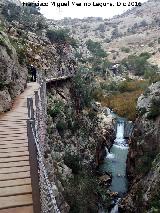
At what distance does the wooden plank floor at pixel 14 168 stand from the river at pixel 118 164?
16089 millimetres

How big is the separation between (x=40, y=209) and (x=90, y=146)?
2485 centimetres

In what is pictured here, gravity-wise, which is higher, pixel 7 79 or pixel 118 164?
pixel 7 79

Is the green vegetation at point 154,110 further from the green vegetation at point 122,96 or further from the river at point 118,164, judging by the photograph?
the green vegetation at point 122,96

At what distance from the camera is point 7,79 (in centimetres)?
1720

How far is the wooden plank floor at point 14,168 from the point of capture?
729cm

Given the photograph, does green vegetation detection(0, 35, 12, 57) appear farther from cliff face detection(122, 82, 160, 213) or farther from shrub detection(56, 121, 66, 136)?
cliff face detection(122, 82, 160, 213)

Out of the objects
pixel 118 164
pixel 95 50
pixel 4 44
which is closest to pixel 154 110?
pixel 118 164

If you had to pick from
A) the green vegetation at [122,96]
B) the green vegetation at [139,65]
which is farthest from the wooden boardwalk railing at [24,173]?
the green vegetation at [139,65]

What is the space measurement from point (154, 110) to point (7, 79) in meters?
14.5

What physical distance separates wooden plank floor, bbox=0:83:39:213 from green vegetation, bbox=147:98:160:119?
16.9m

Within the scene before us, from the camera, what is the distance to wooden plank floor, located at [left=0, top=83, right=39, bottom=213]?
729 centimetres

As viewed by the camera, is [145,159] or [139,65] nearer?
[145,159]

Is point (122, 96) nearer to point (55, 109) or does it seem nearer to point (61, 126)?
Result: point (55, 109)

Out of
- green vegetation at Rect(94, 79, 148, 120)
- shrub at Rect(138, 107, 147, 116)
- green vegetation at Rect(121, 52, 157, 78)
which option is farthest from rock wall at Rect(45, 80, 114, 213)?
green vegetation at Rect(121, 52, 157, 78)
